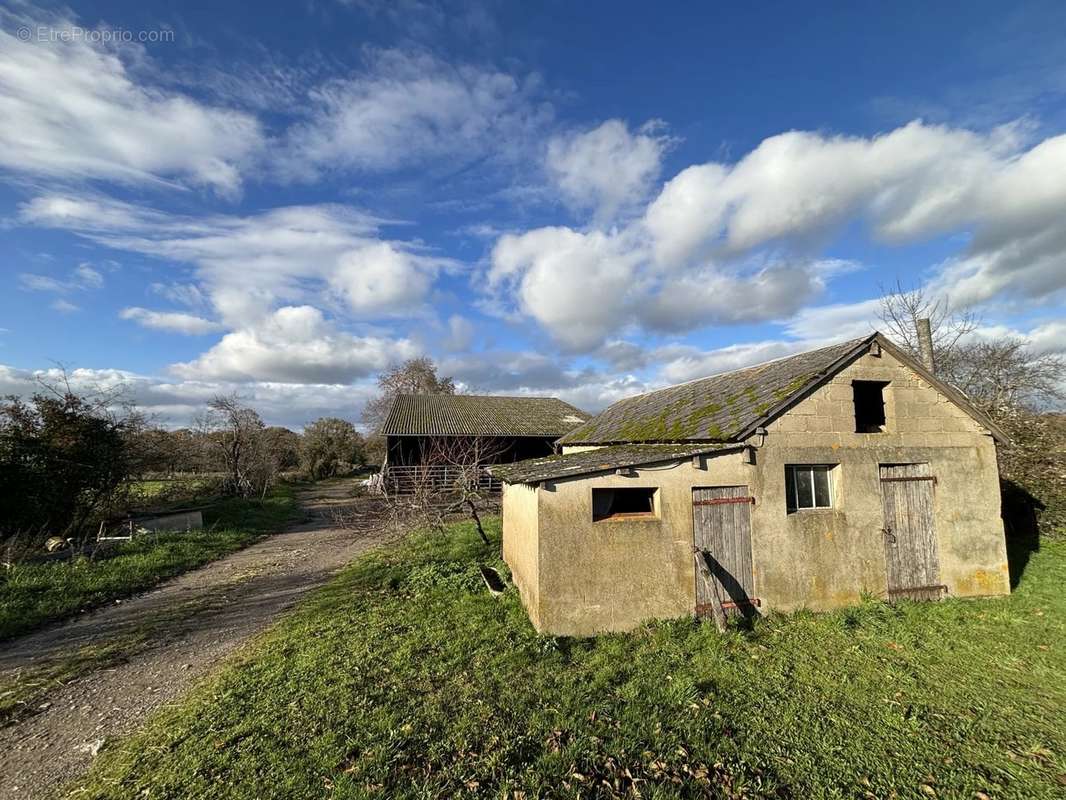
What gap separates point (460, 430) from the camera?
25438 millimetres

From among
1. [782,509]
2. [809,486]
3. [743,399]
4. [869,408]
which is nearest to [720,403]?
[743,399]

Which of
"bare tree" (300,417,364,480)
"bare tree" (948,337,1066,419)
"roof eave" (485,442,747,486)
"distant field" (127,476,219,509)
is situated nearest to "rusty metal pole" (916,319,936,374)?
"bare tree" (948,337,1066,419)

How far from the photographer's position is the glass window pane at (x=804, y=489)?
8.72 m

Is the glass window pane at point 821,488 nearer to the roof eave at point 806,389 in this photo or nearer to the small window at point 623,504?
the roof eave at point 806,389

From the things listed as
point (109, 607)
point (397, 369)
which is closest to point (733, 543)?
point (109, 607)

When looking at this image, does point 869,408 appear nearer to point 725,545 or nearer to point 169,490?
point 725,545

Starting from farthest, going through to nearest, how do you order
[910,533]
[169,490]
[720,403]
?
[169,490]
[720,403]
[910,533]

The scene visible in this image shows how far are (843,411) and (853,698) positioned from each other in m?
5.10

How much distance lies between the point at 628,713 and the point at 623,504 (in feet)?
12.2

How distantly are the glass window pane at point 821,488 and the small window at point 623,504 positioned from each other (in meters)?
3.32

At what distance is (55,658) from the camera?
7.58m

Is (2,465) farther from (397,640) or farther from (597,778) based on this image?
(597,778)

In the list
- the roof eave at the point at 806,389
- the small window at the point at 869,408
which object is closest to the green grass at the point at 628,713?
the roof eave at the point at 806,389

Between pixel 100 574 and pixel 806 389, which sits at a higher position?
pixel 806 389
